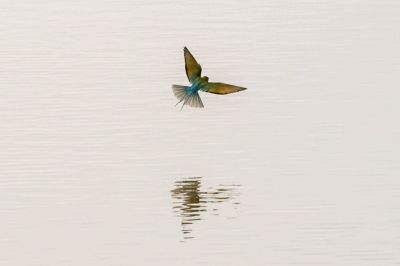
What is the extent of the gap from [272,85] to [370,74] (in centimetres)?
134

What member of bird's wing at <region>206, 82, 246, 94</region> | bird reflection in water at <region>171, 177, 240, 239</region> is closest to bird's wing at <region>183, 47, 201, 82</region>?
bird's wing at <region>206, 82, 246, 94</region>

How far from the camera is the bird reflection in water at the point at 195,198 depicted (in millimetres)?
16062

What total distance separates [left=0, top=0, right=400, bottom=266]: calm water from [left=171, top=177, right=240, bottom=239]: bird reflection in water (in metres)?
0.02

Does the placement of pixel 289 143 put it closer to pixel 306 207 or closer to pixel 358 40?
pixel 306 207

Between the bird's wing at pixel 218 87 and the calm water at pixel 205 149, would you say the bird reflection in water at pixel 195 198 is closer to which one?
the calm water at pixel 205 149

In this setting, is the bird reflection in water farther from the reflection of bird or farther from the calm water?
the reflection of bird

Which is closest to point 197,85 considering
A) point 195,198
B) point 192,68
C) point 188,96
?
point 192,68

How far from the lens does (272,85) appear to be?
21.7m

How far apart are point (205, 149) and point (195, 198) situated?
6.22 ft

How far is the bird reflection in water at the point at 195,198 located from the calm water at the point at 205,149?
0.07 ft

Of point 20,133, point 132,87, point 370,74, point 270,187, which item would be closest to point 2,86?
point 132,87

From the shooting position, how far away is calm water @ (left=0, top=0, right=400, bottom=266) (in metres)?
15.1

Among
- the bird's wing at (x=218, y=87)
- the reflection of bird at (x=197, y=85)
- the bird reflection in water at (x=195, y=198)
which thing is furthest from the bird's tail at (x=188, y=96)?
the bird reflection in water at (x=195, y=198)

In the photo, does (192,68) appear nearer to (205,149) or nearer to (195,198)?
(205,149)
